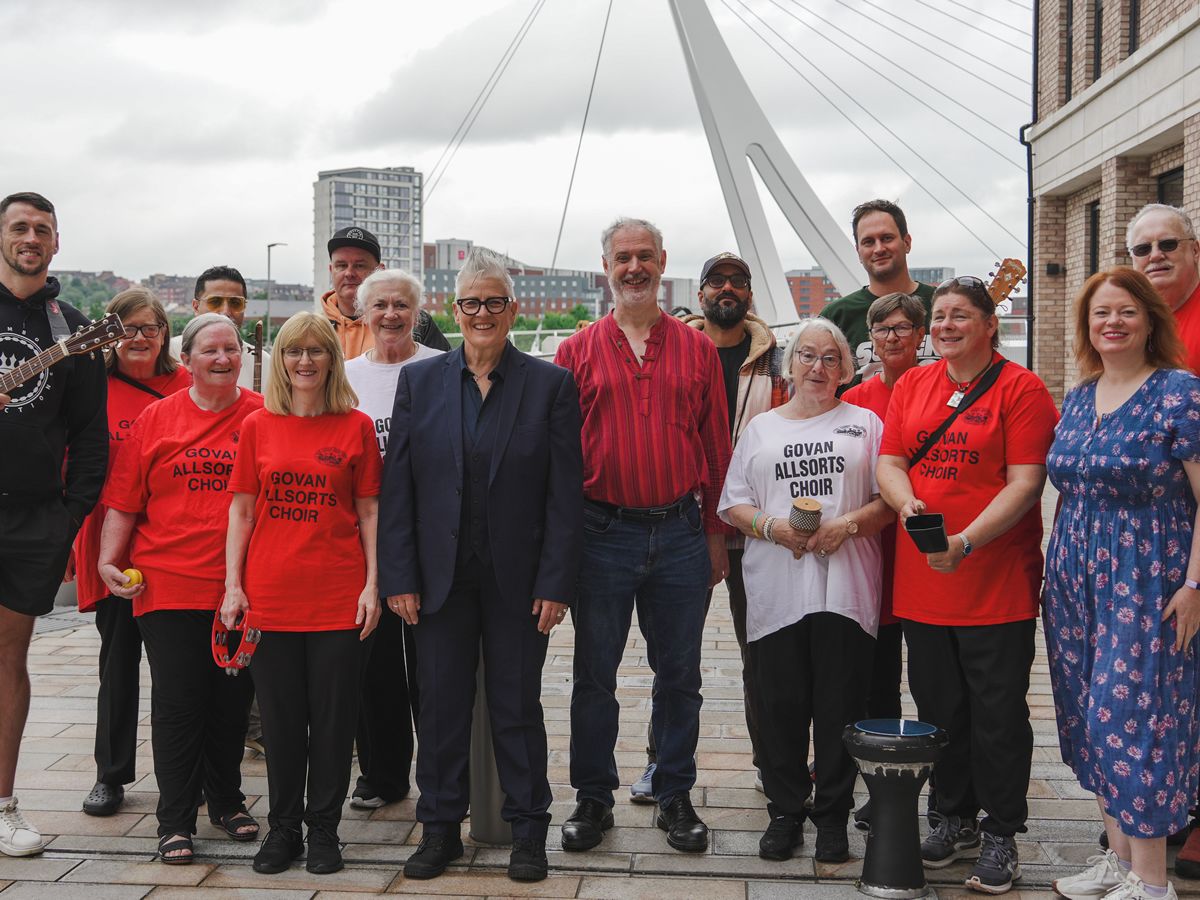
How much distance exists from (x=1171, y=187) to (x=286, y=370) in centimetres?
1283

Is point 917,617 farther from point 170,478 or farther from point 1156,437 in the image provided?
point 170,478

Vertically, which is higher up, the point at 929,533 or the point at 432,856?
the point at 929,533

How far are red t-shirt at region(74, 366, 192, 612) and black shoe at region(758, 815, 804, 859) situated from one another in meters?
2.54

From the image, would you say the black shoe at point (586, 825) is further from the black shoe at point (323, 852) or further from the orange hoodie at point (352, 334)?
the orange hoodie at point (352, 334)

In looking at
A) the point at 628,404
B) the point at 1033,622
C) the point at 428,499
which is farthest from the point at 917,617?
the point at 428,499

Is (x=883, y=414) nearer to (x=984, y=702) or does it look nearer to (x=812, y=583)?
(x=812, y=583)

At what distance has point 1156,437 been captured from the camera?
331cm

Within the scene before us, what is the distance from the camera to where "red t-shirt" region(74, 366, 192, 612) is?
4.37 m

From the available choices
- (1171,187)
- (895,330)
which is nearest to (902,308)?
(895,330)

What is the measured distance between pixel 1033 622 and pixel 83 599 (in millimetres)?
3366

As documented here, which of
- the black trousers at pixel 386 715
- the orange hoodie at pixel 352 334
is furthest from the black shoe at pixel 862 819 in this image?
the orange hoodie at pixel 352 334

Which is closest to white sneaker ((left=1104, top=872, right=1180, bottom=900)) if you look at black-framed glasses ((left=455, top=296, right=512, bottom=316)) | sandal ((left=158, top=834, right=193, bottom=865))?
black-framed glasses ((left=455, top=296, right=512, bottom=316))

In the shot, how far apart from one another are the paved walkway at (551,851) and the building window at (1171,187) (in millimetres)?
10119

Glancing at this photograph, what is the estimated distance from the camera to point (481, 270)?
384 cm
